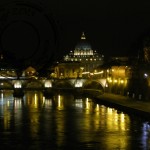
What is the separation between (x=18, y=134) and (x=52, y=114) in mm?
11980

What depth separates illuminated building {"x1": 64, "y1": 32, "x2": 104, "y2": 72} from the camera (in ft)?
392

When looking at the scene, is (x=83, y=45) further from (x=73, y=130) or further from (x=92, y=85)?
(x=73, y=130)

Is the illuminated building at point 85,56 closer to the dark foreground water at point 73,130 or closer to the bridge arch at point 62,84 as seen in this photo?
the bridge arch at point 62,84

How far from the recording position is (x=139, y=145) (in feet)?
84.3

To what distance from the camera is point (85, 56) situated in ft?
421

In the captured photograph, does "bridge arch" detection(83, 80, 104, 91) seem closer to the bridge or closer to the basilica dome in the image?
the bridge

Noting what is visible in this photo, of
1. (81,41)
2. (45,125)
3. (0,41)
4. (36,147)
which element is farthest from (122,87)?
(81,41)

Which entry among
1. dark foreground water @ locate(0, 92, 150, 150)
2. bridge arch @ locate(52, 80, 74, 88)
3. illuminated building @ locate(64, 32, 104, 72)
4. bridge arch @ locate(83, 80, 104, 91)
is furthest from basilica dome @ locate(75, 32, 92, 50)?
dark foreground water @ locate(0, 92, 150, 150)

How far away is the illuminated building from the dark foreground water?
7486 cm

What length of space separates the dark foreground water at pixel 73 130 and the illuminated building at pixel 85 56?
74.9 metres

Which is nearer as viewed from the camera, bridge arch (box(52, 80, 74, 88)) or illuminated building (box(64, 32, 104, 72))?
bridge arch (box(52, 80, 74, 88))

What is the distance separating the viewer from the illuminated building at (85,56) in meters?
119

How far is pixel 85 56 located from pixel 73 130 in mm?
97520

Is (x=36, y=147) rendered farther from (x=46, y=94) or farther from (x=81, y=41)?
(x=81, y=41)
